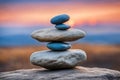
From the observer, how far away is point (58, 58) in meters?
7.25

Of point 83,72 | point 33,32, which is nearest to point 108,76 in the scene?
point 83,72

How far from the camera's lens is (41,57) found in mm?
7324

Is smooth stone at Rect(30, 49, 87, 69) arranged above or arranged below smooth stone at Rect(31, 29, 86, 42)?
below

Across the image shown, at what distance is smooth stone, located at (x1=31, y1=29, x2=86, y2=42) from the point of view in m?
7.26

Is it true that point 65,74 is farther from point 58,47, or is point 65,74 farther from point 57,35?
point 57,35

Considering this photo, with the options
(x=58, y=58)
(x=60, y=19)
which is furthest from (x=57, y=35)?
(x=58, y=58)

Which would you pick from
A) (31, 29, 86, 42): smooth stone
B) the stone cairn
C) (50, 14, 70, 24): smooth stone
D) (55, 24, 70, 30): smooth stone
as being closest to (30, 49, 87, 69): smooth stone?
the stone cairn

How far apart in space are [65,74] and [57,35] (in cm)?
71

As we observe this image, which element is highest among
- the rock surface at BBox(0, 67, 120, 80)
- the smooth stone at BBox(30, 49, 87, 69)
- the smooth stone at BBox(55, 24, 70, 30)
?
the smooth stone at BBox(55, 24, 70, 30)

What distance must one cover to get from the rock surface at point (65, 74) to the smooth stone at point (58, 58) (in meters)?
0.14

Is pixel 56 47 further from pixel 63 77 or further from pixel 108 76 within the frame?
pixel 108 76

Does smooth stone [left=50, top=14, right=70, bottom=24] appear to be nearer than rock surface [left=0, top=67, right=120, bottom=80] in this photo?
No

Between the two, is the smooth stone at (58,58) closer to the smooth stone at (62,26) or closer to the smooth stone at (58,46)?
the smooth stone at (58,46)

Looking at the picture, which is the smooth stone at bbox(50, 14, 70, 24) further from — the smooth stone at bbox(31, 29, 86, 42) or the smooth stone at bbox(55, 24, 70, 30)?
the smooth stone at bbox(31, 29, 86, 42)
